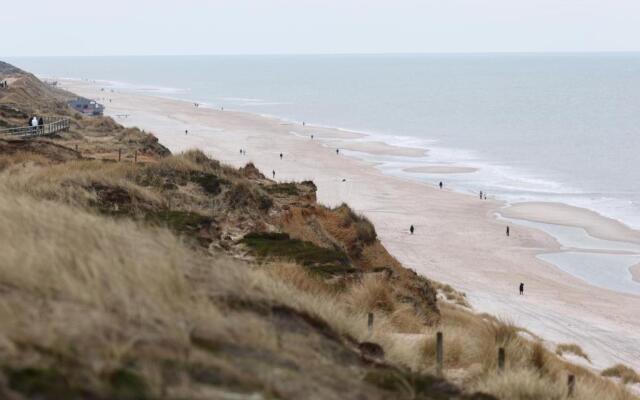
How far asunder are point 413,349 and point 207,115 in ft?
330

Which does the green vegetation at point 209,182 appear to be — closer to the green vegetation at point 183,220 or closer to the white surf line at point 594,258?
the green vegetation at point 183,220

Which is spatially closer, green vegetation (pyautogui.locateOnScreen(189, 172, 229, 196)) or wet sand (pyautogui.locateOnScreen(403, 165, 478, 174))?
green vegetation (pyautogui.locateOnScreen(189, 172, 229, 196))

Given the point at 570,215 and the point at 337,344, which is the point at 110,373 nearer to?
the point at 337,344

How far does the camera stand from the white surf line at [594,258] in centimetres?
3222

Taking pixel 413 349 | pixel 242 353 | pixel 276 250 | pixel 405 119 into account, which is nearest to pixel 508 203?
pixel 276 250

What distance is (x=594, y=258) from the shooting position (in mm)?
36125

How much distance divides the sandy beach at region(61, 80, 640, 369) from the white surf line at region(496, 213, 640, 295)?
649mm

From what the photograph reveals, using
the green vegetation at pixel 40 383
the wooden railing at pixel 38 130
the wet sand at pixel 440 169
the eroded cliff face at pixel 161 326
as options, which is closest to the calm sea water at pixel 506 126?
the wet sand at pixel 440 169

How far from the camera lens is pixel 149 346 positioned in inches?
190

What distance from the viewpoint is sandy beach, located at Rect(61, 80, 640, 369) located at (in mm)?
25875

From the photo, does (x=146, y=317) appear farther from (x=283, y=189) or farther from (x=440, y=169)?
(x=440, y=169)

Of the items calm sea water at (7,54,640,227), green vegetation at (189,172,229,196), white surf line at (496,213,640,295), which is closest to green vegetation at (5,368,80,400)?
green vegetation at (189,172,229,196)

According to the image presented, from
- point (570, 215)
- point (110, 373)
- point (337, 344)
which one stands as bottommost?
point (570, 215)

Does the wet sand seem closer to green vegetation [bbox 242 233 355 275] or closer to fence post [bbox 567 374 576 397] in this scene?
green vegetation [bbox 242 233 355 275]
